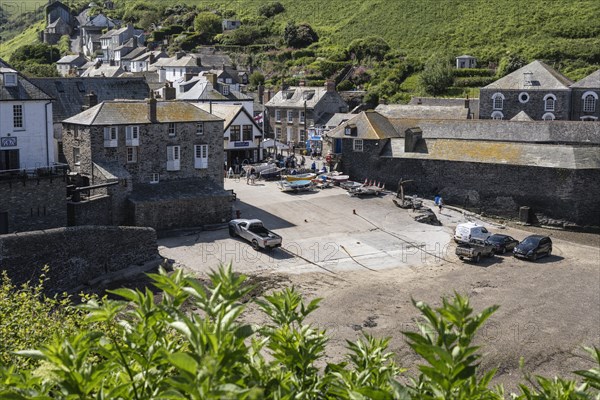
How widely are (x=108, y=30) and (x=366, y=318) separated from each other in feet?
376

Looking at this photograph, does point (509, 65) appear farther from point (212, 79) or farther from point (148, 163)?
point (148, 163)

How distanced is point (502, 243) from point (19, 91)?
2333 centimetres

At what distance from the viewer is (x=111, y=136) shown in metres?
34.4

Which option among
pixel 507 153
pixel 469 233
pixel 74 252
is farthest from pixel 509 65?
pixel 74 252

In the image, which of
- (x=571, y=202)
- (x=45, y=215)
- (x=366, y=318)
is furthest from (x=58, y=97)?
(x=571, y=202)

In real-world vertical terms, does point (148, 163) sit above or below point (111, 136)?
below

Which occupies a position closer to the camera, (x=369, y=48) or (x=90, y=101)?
(x=90, y=101)

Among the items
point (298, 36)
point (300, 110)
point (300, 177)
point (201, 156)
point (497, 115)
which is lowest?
point (300, 177)

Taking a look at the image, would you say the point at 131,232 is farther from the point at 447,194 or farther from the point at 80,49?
the point at 80,49

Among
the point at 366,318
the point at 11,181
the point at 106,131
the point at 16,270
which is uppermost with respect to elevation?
the point at 106,131

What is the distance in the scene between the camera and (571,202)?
124ft

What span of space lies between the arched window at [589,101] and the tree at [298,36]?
174 feet

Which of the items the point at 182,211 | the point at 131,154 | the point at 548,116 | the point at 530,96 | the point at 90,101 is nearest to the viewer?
→ the point at 182,211

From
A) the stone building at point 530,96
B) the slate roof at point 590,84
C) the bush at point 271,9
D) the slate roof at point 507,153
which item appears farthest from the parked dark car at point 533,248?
the bush at point 271,9
